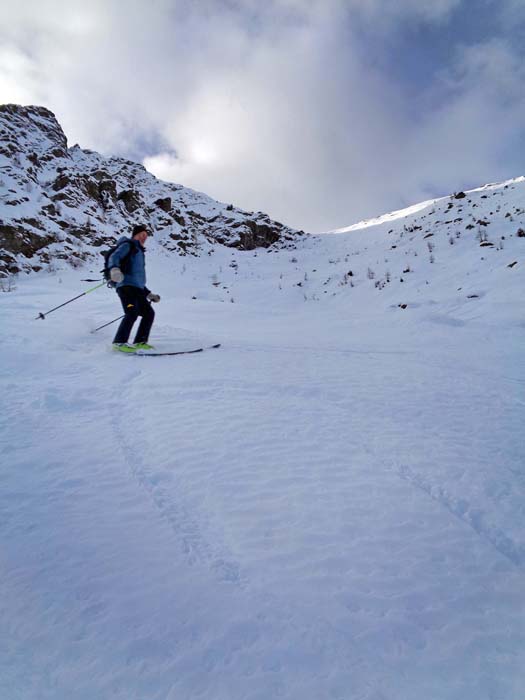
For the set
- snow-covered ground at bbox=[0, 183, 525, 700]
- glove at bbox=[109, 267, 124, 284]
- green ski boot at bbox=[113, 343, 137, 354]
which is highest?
glove at bbox=[109, 267, 124, 284]

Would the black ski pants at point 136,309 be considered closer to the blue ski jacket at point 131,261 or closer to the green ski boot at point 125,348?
the blue ski jacket at point 131,261

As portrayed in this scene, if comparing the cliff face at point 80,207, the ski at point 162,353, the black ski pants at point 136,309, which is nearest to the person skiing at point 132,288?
the black ski pants at point 136,309

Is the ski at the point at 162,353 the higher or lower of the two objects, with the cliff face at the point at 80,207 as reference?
lower

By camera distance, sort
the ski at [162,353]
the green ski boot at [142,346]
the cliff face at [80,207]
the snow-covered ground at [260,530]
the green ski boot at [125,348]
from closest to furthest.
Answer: the snow-covered ground at [260,530]
the ski at [162,353]
the green ski boot at [125,348]
the green ski boot at [142,346]
the cliff face at [80,207]

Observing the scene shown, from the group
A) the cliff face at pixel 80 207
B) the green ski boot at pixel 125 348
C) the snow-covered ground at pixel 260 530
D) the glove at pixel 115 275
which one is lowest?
the snow-covered ground at pixel 260 530

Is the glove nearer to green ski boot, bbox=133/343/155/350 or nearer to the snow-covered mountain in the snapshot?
green ski boot, bbox=133/343/155/350

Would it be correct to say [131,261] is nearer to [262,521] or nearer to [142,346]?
[142,346]

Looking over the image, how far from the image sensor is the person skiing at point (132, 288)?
15.2 ft

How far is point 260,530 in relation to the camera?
157cm

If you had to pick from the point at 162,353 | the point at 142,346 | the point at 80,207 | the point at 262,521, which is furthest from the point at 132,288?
the point at 80,207

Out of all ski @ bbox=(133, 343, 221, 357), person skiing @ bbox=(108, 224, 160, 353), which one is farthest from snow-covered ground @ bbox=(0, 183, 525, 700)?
person skiing @ bbox=(108, 224, 160, 353)

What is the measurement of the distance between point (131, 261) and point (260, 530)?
4.30 meters

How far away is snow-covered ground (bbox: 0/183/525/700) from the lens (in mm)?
1042

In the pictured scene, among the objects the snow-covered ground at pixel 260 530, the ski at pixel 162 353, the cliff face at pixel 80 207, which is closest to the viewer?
the snow-covered ground at pixel 260 530
